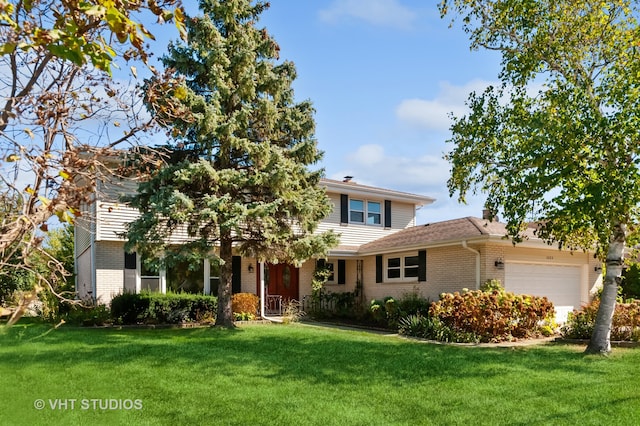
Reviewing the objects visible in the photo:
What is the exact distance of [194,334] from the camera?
13.4m

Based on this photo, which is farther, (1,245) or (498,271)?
(498,271)

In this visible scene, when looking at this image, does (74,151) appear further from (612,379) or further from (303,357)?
(612,379)

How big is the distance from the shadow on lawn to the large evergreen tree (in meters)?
2.45

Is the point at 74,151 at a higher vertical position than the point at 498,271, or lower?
higher

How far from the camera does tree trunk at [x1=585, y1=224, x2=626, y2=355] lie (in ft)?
37.6

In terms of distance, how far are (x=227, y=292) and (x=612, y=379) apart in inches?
390

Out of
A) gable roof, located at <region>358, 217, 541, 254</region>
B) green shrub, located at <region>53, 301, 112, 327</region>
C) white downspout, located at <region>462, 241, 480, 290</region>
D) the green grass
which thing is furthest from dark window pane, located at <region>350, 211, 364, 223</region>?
the green grass

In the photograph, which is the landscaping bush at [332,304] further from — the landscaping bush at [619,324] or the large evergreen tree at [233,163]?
the landscaping bush at [619,324]

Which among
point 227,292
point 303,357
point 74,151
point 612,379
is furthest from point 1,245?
point 227,292

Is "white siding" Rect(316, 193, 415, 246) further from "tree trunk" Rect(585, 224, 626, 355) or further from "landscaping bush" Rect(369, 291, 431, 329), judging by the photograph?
"tree trunk" Rect(585, 224, 626, 355)

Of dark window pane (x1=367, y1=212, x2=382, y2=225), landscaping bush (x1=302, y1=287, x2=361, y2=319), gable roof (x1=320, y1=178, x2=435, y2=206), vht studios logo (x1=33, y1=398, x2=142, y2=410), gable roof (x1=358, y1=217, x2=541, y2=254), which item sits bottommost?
landscaping bush (x1=302, y1=287, x2=361, y2=319)

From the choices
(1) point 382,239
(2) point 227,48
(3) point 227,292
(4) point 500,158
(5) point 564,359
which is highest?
(2) point 227,48

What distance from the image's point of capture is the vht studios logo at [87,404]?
654 cm

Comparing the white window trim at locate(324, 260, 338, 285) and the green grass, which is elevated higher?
the white window trim at locate(324, 260, 338, 285)
